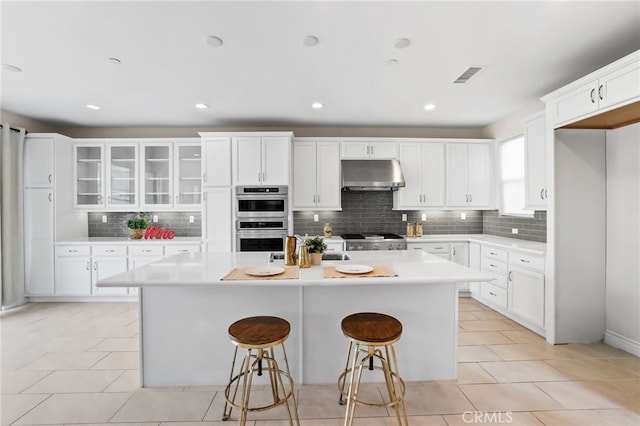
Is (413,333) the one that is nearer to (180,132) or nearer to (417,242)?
(417,242)

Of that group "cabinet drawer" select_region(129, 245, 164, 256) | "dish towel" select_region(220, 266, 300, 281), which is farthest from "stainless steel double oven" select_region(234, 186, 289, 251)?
"dish towel" select_region(220, 266, 300, 281)

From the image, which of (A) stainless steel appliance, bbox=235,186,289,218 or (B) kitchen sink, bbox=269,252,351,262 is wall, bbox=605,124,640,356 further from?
(A) stainless steel appliance, bbox=235,186,289,218

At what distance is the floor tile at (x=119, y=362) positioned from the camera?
8.61 feet

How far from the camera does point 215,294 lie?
7.62 feet

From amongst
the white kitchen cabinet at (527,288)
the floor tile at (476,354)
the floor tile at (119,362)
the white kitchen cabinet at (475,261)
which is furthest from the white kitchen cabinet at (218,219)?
the white kitchen cabinet at (527,288)

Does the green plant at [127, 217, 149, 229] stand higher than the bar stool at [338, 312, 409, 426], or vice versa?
the green plant at [127, 217, 149, 229]

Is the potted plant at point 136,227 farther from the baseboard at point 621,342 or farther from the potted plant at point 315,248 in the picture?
the baseboard at point 621,342

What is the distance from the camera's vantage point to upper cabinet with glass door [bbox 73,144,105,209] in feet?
15.4

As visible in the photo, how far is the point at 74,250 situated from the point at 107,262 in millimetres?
493

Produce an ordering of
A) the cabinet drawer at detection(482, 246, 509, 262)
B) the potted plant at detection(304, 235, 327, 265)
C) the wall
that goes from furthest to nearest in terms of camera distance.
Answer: the cabinet drawer at detection(482, 246, 509, 262) < the wall < the potted plant at detection(304, 235, 327, 265)

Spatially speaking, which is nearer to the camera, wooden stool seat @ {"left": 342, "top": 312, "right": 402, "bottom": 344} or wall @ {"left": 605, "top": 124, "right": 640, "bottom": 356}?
wooden stool seat @ {"left": 342, "top": 312, "right": 402, "bottom": 344}

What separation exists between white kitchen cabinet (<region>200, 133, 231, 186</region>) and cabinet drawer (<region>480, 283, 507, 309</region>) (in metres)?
3.91

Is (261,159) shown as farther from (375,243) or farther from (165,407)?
(165,407)

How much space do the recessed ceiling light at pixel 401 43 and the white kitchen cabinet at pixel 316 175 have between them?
2284 mm
